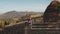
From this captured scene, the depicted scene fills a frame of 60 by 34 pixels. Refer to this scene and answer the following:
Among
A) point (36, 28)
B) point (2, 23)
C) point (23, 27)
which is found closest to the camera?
point (36, 28)

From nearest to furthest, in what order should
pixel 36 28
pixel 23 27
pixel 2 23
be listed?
pixel 36 28, pixel 23 27, pixel 2 23

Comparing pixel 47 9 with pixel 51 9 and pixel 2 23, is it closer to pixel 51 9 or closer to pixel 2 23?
pixel 51 9

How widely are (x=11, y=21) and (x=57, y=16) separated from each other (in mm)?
7679

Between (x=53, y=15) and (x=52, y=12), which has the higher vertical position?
(x=52, y=12)

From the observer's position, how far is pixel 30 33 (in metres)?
19.3

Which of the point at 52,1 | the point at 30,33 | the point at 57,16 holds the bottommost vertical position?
the point at 30,33

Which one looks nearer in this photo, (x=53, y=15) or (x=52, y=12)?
(x=53, y=15)

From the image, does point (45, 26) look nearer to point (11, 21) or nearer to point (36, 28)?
point (36, 28)

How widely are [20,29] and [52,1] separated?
Result: 405cm

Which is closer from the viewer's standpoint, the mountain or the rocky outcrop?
the rocky outcrop

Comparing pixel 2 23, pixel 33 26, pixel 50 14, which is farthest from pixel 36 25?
pixel 2 23

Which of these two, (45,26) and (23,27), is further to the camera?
(23,27)

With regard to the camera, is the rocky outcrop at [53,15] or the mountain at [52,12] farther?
the mountain at [52,12]

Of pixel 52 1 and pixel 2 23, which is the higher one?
pixel 52 1
